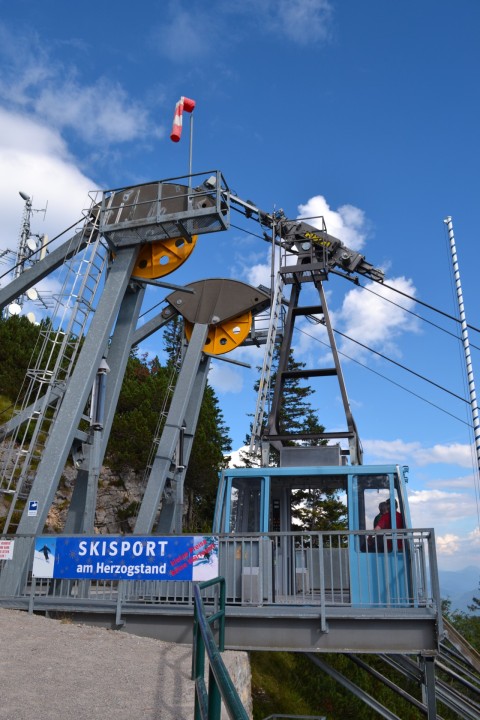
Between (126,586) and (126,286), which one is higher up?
(126,286)

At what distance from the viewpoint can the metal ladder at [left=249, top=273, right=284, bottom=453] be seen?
12172 mm

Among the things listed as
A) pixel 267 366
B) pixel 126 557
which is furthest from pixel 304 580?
pixel 267 366

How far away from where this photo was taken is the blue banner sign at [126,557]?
902 cm

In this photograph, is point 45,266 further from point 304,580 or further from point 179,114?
point 304,580

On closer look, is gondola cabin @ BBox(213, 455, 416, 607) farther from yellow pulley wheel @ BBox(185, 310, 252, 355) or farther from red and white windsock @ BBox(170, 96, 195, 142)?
red and white windsock @ BBox(170, 96, 195, 142)

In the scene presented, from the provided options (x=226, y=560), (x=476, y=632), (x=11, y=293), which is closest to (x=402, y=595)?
(x=226, y=560)

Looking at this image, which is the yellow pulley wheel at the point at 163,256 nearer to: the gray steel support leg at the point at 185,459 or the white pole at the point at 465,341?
the gray steel support leg at the point at 185,459

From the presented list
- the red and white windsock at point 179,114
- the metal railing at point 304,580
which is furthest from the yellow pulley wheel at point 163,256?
the metal railing at point 304,580

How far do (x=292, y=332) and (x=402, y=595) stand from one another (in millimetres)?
6343

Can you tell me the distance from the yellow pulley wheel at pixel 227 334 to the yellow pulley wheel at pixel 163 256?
2886mm

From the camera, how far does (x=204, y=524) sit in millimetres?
26141

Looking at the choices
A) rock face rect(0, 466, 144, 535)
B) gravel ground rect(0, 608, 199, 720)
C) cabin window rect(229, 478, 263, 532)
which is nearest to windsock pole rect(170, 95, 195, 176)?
cabin window rect(229, 478, 263, 532)

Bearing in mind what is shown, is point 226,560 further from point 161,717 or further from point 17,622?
point 161,717

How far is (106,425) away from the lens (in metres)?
12.4
